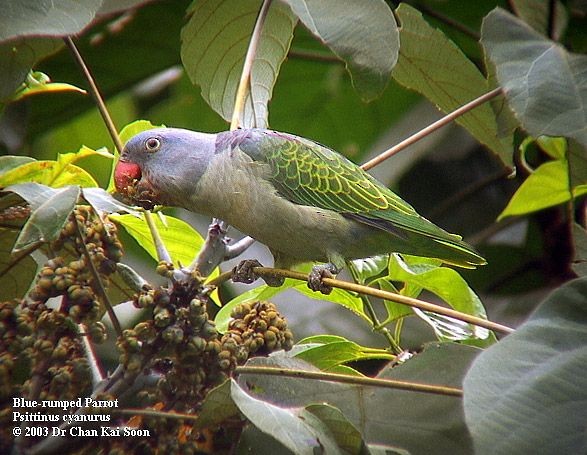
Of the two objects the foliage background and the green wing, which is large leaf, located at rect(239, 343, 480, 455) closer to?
the green wing

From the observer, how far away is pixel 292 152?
170 centimetres

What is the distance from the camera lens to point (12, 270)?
1.56 m

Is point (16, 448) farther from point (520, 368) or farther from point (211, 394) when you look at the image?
point (520, 368)

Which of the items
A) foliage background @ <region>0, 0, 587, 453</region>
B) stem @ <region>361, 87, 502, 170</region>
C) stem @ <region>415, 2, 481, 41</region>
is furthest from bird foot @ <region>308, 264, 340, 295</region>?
stem @ <region>415, 2, 481, 41</region>

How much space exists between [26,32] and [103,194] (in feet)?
1.14

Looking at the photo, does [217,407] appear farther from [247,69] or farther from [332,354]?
[247,69]

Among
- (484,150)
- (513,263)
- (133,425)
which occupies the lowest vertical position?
(513,263)

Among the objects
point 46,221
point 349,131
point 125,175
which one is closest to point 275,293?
point 125,175

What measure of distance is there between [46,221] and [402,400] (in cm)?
62

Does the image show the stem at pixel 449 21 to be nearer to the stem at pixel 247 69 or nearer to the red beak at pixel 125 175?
the stem at pixel 247 69

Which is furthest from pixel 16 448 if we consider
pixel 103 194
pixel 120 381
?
pixel 103 194

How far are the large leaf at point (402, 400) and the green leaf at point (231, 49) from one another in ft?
2.01

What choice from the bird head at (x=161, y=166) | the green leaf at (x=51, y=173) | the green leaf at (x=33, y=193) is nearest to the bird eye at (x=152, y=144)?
the bird head at (x=161, y=166)

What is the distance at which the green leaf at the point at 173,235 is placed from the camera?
156 centimetres
